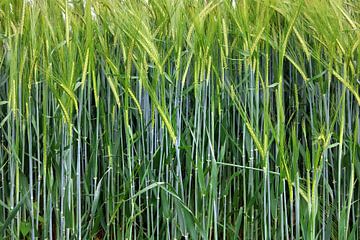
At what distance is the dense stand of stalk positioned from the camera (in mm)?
1504

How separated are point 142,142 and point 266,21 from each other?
47 centimetres

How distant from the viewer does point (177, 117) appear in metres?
1.59

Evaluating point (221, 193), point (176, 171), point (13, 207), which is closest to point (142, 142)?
point (176, 171)

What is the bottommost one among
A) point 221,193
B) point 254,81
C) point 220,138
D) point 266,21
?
point 221,193

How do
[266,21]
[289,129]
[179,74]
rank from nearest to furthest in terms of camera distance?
[266,21], [179,74], [289,129]

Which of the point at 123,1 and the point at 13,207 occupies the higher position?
the point at 123,1

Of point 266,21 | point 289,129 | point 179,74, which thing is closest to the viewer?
point 266,21

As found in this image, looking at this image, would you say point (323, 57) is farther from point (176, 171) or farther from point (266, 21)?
point (176, 171)

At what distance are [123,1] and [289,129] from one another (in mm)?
627

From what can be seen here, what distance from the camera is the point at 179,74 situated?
1649 mm

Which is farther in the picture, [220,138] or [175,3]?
[220,138]

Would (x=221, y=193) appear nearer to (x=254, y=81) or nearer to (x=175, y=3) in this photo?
(x=254, y=81)

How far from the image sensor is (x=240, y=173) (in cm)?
170

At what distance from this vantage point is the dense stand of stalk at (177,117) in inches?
59.2
